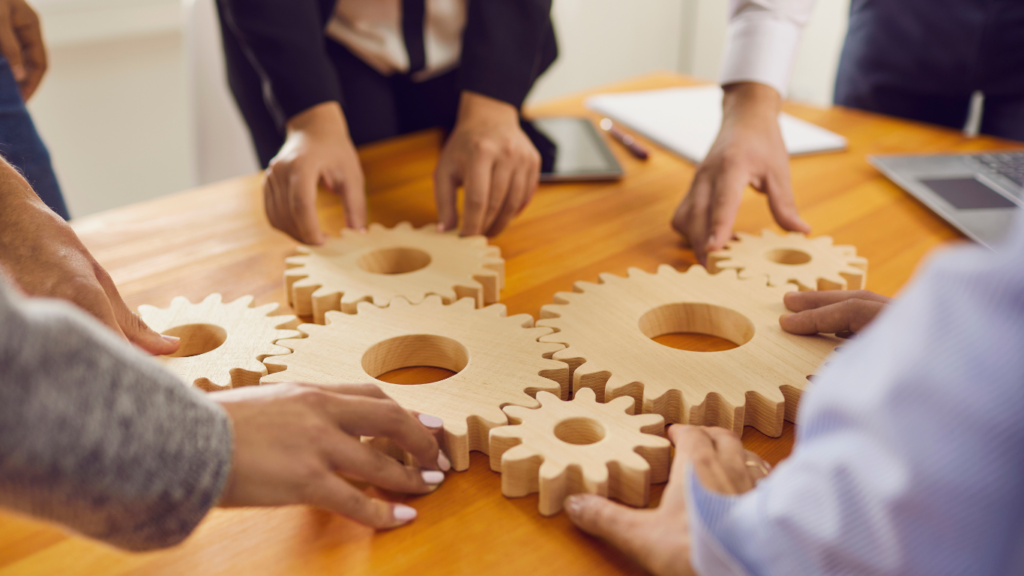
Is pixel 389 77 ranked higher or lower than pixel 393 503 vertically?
higher

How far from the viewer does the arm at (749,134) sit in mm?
1295

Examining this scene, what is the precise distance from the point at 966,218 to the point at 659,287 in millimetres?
655

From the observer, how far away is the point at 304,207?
50.5 inches

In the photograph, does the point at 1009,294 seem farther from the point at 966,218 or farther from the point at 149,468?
the point at 966,218

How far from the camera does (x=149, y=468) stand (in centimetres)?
53

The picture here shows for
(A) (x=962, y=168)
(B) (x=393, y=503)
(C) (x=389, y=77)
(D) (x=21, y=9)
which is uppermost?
(D) (x=21, y=9)

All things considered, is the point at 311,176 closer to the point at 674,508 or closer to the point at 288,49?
the point at 288,49

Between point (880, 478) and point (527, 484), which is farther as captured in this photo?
point (527, 484)

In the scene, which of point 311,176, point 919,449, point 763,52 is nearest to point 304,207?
point 311,176

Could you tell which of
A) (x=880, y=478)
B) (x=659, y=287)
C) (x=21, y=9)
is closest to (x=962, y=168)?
(x=659, y=287)

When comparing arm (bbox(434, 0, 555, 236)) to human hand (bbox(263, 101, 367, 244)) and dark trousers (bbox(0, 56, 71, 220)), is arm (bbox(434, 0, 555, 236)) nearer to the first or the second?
human hand (bbox(263, 101, 367, 244))

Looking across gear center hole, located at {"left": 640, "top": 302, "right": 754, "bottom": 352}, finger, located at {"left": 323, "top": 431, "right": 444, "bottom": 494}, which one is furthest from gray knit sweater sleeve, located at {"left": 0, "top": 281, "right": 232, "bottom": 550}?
gear center hole, located at {"left": 640, "top": 302, "right": 754, "bottom": 352}

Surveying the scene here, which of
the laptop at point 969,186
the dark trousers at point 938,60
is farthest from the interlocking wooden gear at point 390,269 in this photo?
the dark trousers at point 938,60

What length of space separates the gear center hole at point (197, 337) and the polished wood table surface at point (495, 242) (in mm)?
140
